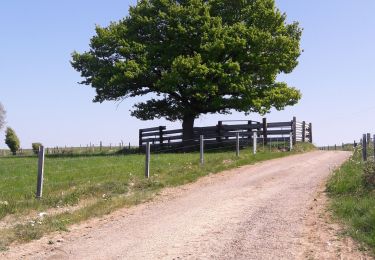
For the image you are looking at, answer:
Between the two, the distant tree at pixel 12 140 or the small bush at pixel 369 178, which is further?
the distant tree at pixel 12 140

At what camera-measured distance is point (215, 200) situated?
506 inches

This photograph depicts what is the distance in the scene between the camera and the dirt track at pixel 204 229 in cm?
819

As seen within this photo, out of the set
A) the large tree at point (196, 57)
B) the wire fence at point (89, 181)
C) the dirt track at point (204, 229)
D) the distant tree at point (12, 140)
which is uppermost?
the large tree at point (196, 57)

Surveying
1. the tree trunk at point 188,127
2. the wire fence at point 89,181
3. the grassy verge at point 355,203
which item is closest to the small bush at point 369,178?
the grassy verge at point 355,203

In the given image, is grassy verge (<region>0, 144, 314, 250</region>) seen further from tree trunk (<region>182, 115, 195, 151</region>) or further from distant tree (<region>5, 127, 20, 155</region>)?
distant tree (<region>5, 127, 20, 155</region>)

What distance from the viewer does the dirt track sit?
26.9ft

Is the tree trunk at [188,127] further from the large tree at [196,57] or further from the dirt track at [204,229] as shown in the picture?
the dirt track at [204,229]

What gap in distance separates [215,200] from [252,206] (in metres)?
1.28

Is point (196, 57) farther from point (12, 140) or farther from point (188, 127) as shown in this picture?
point (12, 140)

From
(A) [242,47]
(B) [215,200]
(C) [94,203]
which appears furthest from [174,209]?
(A) [242,47]

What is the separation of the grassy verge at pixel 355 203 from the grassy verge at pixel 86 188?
486 cm

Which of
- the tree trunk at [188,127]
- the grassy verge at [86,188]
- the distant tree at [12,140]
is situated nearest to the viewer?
the grassy verge at [86,188]

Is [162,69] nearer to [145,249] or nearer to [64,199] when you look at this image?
[64,199]

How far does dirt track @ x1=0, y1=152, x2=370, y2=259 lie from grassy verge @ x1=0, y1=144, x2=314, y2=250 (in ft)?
1.58
